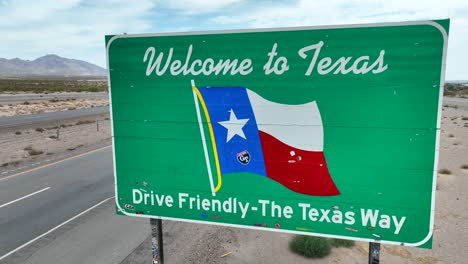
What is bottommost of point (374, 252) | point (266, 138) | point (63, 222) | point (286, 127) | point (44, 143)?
point (63, 222)

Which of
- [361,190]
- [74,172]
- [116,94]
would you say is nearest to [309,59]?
[361,190]

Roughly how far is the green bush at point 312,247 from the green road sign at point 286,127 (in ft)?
15.5

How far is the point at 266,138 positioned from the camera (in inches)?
152

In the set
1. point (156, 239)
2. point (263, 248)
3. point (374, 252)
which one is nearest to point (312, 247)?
point (263, 248)

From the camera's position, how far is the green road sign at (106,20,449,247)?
3.41m

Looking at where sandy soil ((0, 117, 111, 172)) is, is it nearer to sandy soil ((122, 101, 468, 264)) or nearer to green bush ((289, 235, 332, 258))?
sandy soil ((122, 101, 468, 264))

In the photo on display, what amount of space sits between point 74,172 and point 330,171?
14.9m

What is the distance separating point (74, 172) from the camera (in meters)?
15.9

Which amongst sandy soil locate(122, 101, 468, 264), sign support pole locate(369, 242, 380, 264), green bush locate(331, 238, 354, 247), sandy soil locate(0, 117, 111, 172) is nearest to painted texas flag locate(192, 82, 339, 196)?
sign support pole locate(369, 242, 380, 264)

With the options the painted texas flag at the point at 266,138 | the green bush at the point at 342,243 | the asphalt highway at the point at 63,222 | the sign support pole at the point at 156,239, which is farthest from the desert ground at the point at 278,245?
the painted texas flag at the point at 266,138

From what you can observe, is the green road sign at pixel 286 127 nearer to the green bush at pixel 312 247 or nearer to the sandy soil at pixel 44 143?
the green bush at pixel 312 247

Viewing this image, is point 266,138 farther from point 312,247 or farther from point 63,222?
point 63,222

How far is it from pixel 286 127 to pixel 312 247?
5.32 metres

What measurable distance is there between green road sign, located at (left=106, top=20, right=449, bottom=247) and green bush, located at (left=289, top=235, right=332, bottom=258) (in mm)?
4715
